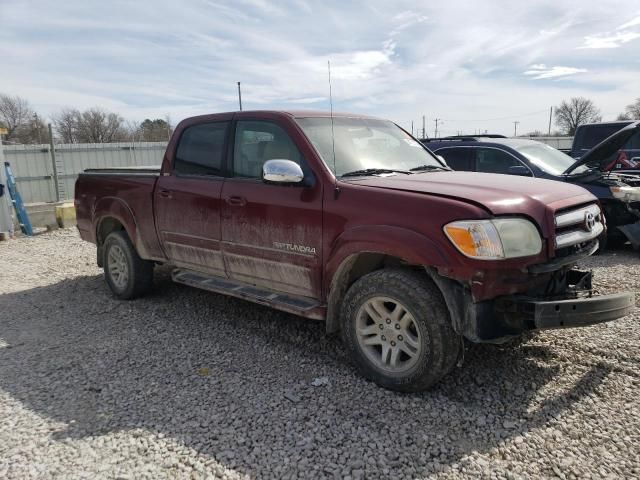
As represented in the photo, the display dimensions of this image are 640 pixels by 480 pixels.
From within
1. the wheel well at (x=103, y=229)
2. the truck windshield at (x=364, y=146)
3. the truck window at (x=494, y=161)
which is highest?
the truck windshield at (x=364, y=146)

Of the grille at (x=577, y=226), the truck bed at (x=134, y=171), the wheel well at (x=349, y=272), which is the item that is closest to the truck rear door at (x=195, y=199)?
the truck bed at (x=134, y=171)

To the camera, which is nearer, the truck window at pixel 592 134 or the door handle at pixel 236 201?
the door handle at pixel 236 201

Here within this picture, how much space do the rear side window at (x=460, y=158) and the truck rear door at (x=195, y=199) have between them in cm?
494

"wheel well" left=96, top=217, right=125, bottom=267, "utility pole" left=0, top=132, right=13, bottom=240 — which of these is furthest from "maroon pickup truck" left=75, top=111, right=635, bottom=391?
"utility pole" left=0, top=132, right=13, bottom=240

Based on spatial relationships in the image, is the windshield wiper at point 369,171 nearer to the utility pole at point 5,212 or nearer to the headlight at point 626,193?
the headlight at point 626,193

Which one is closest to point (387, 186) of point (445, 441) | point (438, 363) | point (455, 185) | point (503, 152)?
point (455, 185)

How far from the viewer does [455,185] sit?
3.44 m

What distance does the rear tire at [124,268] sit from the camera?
18.2 feet

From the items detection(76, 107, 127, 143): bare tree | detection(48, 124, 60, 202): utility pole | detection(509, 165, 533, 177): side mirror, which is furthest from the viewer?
detection(76, 107, 127, 143): bare tree

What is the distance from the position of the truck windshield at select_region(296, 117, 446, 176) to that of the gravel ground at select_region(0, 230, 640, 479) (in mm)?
1540

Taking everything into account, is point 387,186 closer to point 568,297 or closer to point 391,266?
point 391,266

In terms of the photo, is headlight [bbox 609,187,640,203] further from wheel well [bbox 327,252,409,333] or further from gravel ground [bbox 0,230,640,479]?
wheel well [bbox 327,252,409,333]

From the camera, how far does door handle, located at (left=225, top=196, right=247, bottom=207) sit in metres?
4.14

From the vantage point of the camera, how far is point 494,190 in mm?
3297
